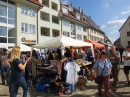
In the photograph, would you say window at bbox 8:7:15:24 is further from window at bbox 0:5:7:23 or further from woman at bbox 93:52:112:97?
woman at bbox 93:52:112:97

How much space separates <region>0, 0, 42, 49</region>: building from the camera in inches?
783

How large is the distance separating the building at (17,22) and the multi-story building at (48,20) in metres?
1.67

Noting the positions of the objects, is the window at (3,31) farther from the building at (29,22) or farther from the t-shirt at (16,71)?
the t-shirt at (16,71)

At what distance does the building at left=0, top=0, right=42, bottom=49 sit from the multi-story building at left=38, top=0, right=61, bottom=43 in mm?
1669

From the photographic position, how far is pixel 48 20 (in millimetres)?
28531

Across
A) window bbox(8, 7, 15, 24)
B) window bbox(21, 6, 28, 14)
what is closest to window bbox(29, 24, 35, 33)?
window bbox(21, 6, 28, 14)

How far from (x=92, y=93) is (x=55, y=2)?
2701cm

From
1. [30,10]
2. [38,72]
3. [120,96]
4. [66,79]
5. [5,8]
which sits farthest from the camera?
[30,10]

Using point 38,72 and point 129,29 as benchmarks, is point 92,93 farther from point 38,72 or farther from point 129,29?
point 129,29

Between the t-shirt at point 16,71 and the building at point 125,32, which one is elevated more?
the building at point 125,32

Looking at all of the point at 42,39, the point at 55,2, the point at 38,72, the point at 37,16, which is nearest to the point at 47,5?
the point at 55,2

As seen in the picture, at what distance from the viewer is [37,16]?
2552cm

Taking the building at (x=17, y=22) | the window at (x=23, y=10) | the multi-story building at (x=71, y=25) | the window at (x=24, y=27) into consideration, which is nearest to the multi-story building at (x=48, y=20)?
the multi-story building at (x=71, y=25)

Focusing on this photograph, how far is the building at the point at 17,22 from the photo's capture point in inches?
783
